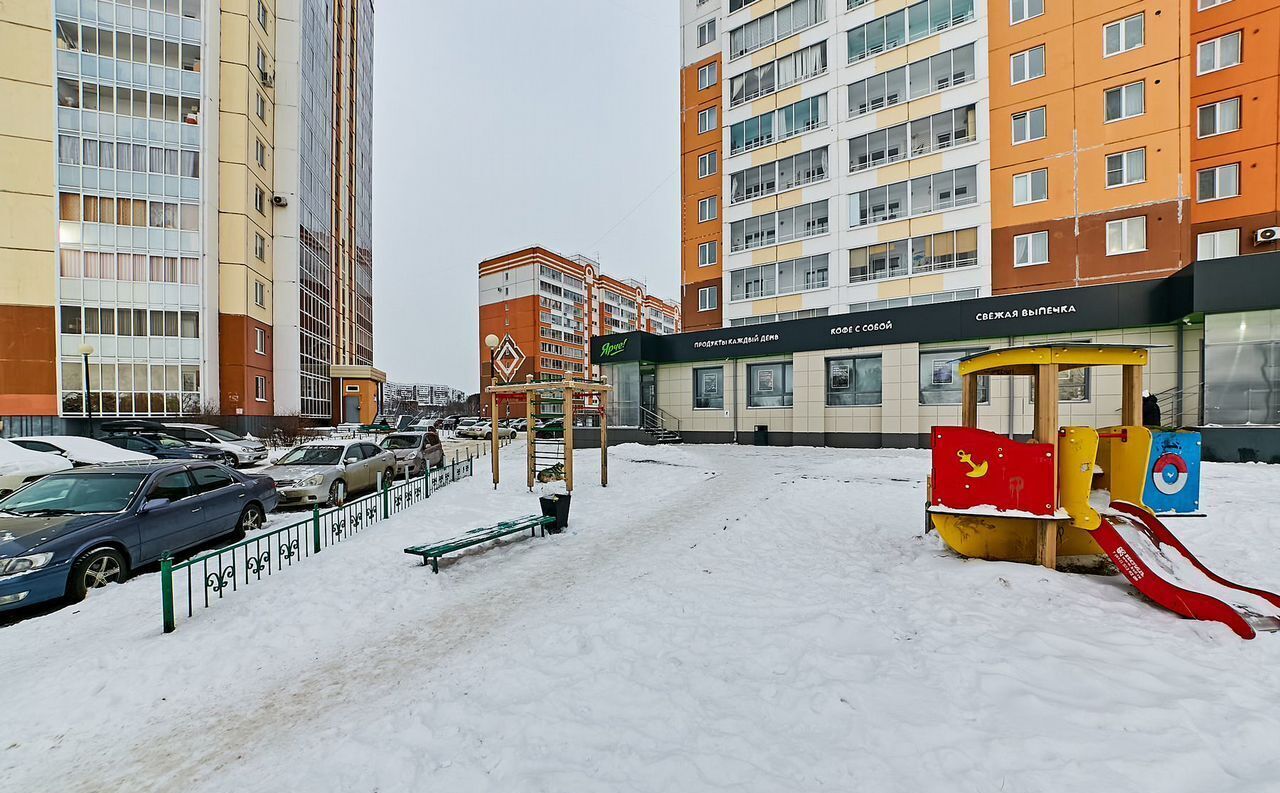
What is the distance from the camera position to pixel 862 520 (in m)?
9.26

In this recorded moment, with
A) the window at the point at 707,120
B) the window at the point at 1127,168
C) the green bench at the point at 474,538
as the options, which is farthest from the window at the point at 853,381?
the green bench at the point at 474,538

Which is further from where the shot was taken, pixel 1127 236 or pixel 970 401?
pixel 1127 236

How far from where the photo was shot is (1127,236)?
20375mm

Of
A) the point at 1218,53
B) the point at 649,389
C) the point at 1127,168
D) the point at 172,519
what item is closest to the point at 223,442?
the point at 172,519

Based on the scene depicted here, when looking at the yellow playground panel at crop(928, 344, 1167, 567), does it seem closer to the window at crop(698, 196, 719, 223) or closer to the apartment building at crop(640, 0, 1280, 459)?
the apartment building at crop(640, 0, 1280, 459)

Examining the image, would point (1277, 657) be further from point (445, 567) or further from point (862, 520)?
point (445, 567)

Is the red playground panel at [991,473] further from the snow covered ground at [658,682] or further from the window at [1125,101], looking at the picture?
the window at [1125,101]

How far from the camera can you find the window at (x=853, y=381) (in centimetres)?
2305

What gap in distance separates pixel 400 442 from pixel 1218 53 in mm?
34856

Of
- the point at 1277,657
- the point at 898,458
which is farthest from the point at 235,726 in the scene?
the point at 898,458

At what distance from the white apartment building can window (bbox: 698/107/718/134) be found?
1.05 metres

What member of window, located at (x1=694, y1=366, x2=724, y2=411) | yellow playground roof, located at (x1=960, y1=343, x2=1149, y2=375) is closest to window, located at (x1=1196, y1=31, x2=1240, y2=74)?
window, located at (x1=694, y1=366, x2=724, y2=411)

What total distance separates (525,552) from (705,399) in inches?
790

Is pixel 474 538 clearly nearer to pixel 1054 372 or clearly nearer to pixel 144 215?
pixel 1054 372
